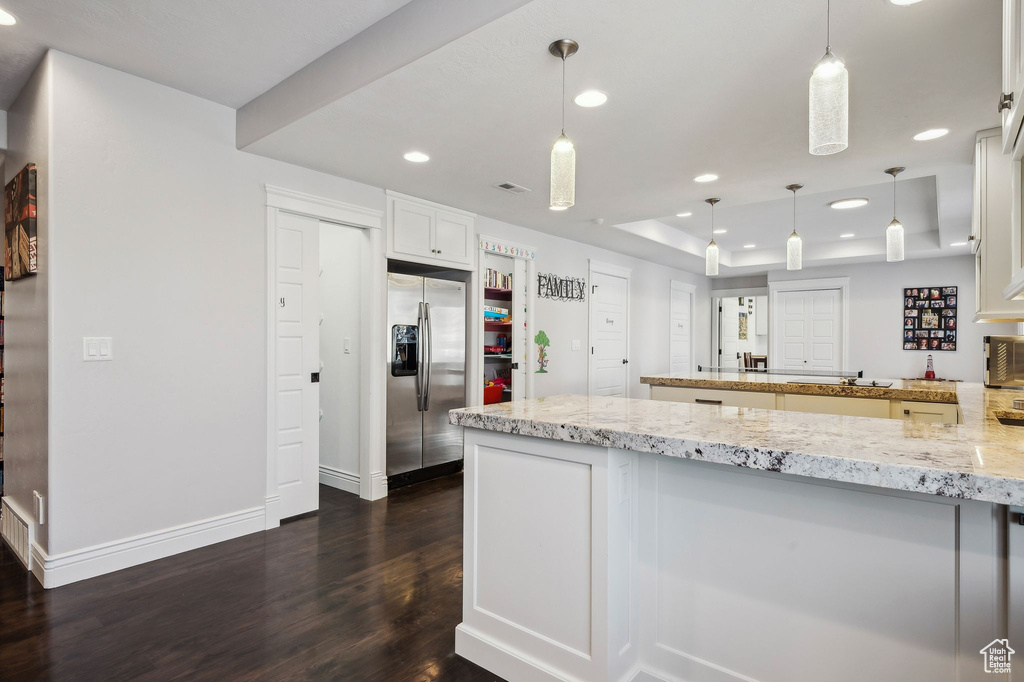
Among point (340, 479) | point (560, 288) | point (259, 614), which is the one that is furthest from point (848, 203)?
point (259, 614)

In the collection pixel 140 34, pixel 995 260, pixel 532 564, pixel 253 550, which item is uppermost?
pixel 140 34

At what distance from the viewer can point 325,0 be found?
7.01 ft

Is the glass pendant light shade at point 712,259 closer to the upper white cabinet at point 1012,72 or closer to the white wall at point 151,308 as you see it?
the upper white cabinet at point 1012,72

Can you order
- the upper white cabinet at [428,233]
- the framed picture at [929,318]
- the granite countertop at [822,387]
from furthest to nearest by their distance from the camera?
the framed picture at [929,318]
the upper white cabinet at [428,233]
the granite countertop at [822,387]

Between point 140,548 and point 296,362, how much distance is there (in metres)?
1.30

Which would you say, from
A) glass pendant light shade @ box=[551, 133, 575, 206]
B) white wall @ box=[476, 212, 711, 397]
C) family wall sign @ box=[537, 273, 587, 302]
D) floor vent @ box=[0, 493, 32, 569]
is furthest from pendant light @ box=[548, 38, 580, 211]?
family wall sign @ box=[537, 273, 587, 302]

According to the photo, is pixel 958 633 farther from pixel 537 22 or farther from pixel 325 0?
pixel 325 0

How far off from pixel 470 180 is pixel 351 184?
861 mm

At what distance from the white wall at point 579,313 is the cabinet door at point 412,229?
0.66 metres

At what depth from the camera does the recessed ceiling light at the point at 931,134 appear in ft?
9.16

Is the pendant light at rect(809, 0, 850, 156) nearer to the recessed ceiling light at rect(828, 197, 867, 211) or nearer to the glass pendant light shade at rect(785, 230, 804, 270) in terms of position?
the glass pendant light shade at rect(785, 230, 804, 270)

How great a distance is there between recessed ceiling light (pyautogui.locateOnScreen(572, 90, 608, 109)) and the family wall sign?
9.86 feet

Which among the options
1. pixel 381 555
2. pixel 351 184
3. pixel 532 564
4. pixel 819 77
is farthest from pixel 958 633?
pixel 351 184

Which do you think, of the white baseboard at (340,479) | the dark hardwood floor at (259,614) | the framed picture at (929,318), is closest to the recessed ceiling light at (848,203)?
the framed picture at (929,318)
